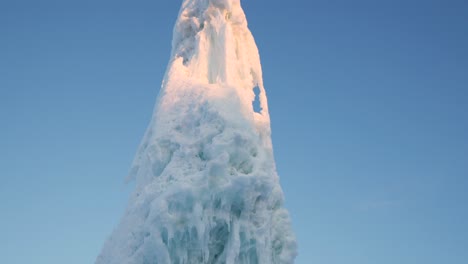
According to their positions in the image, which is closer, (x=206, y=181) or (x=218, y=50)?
(x=206, y=181)

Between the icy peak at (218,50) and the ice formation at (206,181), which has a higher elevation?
the icy peak at (218,50)

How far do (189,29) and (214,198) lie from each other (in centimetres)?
938

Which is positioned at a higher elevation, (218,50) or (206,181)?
(218,50)

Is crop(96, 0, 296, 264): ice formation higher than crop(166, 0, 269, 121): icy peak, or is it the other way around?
crop(166, 0, 269, 121): icy peak

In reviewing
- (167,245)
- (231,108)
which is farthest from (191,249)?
(231,108)

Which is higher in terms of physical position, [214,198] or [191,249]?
[214,198]

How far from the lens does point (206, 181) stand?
56.2ft

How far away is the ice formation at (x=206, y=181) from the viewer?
16625 mm

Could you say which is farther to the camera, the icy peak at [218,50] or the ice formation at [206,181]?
the icy peak at [218,50]

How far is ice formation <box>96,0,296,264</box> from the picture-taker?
54.5 feet

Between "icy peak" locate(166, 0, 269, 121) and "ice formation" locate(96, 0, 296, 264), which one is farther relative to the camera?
"icy peak" locate(166, 0, 269, 121)

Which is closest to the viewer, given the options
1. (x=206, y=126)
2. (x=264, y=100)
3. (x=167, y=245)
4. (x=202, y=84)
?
(x=167, y=245)

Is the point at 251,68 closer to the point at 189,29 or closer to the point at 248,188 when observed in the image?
the point at 189,29

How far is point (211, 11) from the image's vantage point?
74.0 feet
